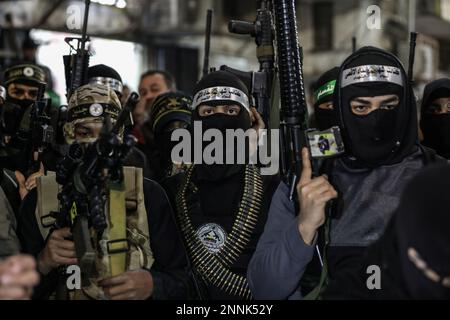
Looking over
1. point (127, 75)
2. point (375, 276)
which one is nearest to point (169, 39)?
point (127, 75)

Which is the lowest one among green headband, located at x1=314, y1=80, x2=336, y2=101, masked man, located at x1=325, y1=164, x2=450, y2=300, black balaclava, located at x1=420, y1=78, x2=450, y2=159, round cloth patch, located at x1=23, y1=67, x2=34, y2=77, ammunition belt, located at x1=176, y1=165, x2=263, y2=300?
ammunition belt, located at x1=176, y1=165, x2=263, y2=300

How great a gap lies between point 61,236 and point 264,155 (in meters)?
1.67

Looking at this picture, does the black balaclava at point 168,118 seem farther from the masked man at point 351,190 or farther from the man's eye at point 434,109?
the masked man at point 351,190

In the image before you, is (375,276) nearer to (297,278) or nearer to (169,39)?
(297,278)

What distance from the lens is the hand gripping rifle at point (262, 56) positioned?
5.29 meters

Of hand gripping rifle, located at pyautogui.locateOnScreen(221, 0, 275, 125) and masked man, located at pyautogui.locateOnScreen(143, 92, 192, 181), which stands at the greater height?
hand gripping rifle, located at pyautogui.locateOnScreen(221, 0, 275, 125)

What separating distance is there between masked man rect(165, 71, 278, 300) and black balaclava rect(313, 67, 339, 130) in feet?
2.95

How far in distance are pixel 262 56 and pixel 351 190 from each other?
6.68ft

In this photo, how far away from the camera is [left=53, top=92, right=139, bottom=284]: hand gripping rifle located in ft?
10.9

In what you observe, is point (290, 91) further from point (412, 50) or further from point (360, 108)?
point (412, 50)

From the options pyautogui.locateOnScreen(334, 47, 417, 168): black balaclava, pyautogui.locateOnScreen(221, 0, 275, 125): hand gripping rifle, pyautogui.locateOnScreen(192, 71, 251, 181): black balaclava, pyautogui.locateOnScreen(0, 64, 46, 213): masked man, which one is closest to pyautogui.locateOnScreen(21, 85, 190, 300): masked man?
pyautogui.locateOnScreen(192, 71, 251, 181): black balaclava

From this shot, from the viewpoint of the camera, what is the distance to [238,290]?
4.20 metres

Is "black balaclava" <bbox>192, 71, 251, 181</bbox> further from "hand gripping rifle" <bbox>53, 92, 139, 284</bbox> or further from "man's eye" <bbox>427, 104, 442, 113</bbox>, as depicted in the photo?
"man's eye" <bbox>427, 104, 442, 113</bbox>

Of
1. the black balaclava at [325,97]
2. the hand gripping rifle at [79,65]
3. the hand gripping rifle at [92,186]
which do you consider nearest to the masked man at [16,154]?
the hand gripping rifle at [79,65]
